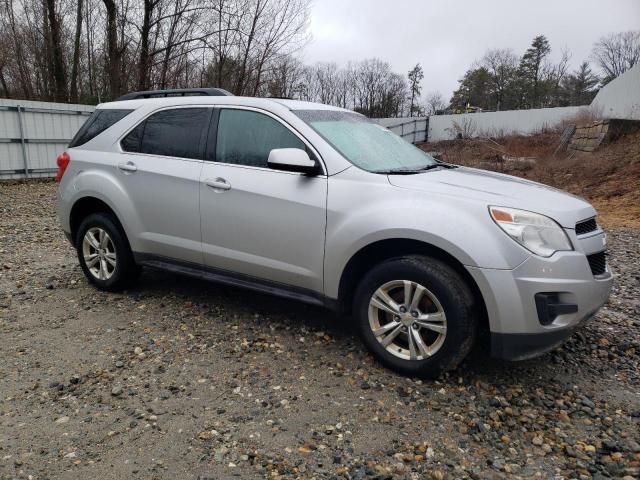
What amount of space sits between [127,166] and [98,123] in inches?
29.1

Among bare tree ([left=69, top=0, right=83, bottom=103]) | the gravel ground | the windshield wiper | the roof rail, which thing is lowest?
the gravel ground

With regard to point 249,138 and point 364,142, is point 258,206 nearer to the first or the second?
point 249,138

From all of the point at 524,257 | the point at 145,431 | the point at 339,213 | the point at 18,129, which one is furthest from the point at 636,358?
the point at 18,129

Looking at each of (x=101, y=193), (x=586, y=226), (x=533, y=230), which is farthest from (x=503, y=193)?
(x=101, y=193)

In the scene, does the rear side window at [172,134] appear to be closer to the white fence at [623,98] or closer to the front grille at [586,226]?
the front grille at [586,226]

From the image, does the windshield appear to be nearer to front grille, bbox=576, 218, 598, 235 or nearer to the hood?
the hood

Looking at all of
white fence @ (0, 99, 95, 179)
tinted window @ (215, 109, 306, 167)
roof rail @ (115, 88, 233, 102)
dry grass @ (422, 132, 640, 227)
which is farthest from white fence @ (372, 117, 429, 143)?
tinted window @ (215, 109, 306, 167)

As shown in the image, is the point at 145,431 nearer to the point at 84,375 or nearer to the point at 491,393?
the point at 84,375

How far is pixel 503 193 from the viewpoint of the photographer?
10.2ft

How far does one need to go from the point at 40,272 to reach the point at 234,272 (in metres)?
2.94

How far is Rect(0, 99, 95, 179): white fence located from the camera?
12.8m

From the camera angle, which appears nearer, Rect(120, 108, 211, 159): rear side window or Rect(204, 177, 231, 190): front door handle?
Rect(204, 177, 231, 190): front door handle

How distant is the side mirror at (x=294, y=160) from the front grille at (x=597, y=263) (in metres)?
1.79

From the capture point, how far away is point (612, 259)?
6.20 metres
